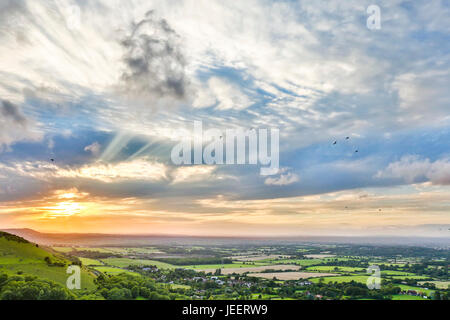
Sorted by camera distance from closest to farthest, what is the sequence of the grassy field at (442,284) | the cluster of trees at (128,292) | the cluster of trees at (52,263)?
the cluster of trees at (128,292)
the cluster of trees at (52,263)
the grassy field at (442,284)

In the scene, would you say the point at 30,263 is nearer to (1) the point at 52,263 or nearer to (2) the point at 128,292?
(1) the point at 52,263

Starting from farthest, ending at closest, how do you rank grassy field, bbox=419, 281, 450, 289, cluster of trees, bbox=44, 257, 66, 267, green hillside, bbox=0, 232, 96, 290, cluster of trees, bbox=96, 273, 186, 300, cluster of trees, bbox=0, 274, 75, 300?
grassy field, bbox=419, 281, 450, 289 → cluster of trees, bbox=44, 257, 66, 267 → green hillside, bbox=0, 232, 96, 290 → cluster of trees, bbox=96, 273, 186, 300 → cluster of trees, bbox=0, 274, 75, 300

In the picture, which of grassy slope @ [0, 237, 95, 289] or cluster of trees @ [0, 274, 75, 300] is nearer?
cluster of trees @ [0, 274, 75, 300]

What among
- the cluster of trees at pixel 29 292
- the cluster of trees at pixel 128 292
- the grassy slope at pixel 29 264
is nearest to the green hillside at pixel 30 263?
the grassy slope at pixel 29 264

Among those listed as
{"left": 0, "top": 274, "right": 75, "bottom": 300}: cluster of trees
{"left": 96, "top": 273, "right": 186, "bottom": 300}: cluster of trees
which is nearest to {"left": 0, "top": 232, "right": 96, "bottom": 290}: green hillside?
{"left": 96, "top": 273, "right": 186, "bottom": 300}: cluster of trees

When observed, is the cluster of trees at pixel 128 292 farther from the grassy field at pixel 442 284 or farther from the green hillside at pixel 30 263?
the grassy field at pixel 442 284

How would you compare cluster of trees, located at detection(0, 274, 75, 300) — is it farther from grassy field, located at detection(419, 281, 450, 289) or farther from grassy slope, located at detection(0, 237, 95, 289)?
grassy field, located at detection(419, 281, 450, 289)
